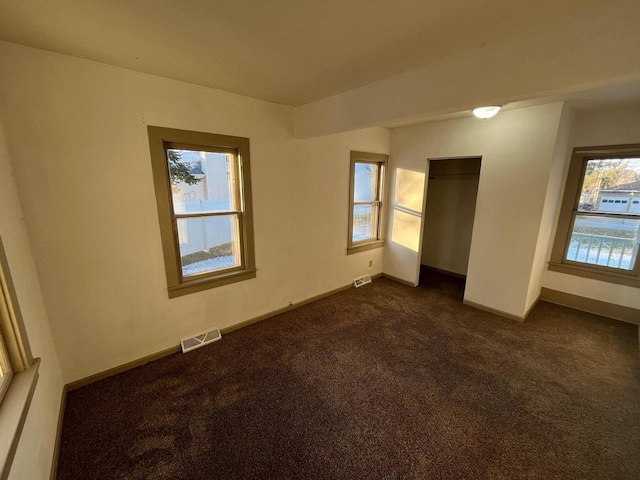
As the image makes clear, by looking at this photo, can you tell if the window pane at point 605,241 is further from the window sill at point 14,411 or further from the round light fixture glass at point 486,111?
the window sill at point 14,411

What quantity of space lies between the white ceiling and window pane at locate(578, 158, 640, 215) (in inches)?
114

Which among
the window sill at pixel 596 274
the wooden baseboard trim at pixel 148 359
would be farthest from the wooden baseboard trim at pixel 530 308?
the wooden baseboard trim at pixel 148 359

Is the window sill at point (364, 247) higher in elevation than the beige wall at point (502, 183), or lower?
lower

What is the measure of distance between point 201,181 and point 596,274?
16.0ft

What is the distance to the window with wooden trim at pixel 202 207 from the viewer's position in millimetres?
2252

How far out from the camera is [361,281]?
4.25 meters

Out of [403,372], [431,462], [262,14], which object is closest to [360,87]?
[262,14]

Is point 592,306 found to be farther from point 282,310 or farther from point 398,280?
point 282,310

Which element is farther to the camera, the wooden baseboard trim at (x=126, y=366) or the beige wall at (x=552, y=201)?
the beige wall at (x=552, y=201)

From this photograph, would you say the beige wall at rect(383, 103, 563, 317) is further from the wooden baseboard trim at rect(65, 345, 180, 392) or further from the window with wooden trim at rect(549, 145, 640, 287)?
the wooden baseboard trim at rect(65, 345, 180, 392)

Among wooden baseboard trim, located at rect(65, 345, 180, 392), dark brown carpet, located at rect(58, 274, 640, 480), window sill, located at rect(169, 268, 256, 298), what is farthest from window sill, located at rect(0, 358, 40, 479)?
window sill, located at rect(169, 268, 256, 298)

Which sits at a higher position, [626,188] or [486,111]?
[486,111]

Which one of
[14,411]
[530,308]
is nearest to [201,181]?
[14,411]

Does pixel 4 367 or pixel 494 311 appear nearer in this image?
pixel 4 367
